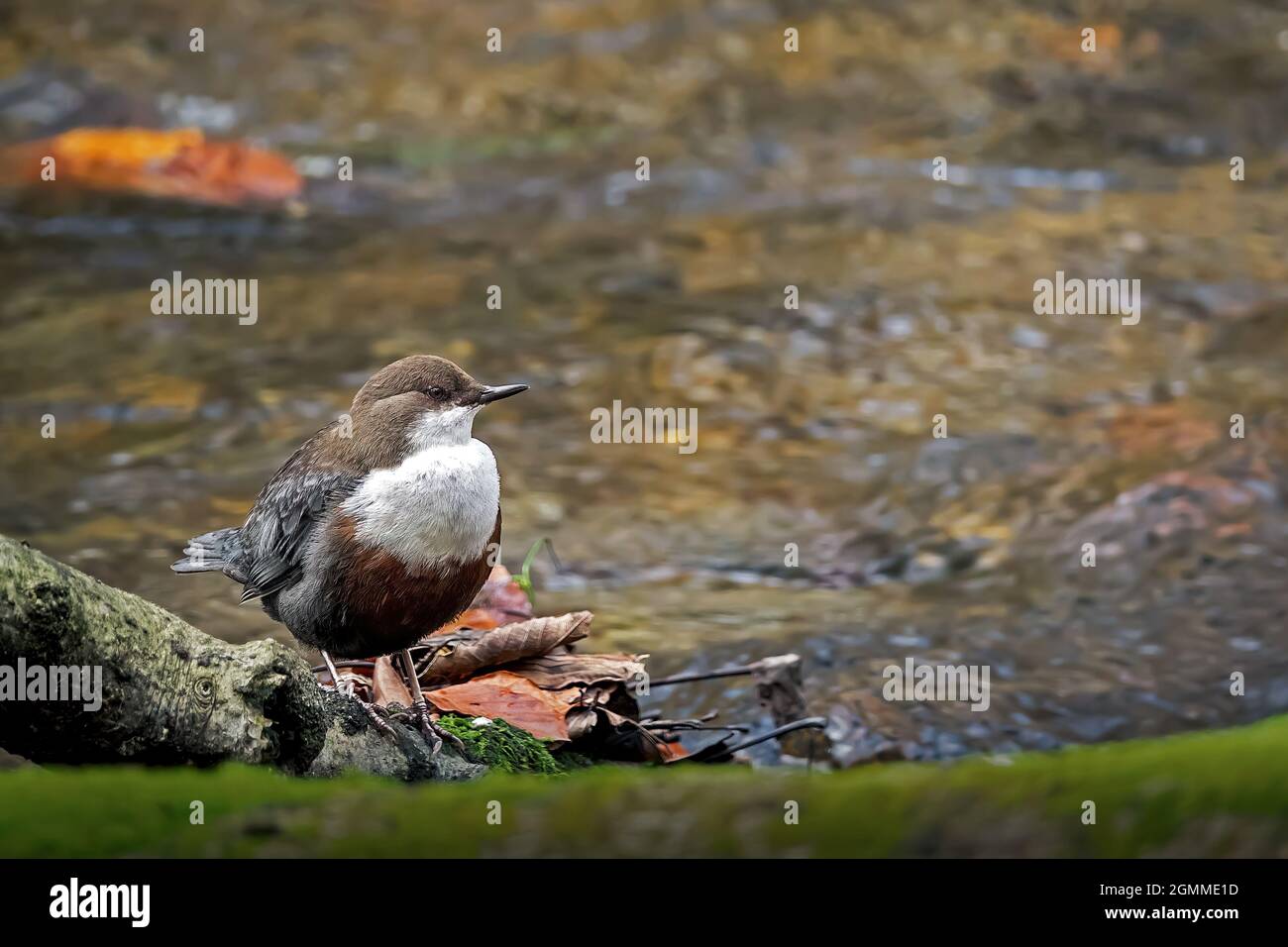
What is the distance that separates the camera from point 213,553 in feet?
A: 15.9

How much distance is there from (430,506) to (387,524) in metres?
0.13

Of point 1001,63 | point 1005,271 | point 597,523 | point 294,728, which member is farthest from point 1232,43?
point 294,728

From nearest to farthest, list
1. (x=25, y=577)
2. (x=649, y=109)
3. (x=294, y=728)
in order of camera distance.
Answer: (x=25, y=577) → (x=294, y=728) → (x=649, y=109)

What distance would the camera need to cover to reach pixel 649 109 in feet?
46.2

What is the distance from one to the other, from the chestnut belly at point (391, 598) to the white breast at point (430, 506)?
4 centimetres

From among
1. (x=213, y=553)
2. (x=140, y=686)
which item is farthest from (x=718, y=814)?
(x=213, y=553)

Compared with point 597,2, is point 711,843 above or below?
below

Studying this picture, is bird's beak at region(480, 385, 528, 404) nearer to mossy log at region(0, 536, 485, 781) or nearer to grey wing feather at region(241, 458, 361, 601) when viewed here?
grey wing feather at region(241, 458, 361, 601)

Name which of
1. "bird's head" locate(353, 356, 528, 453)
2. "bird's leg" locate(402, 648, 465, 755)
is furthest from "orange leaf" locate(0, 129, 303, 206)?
"bird's leg" locate(402, 648, 465, 755)

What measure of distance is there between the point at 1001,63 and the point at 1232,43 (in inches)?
83.5

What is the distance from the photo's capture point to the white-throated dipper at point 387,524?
416 cm

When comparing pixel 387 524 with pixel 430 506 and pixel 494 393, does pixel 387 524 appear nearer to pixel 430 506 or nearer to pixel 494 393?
pixel 430 506

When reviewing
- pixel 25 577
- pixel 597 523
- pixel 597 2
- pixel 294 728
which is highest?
pixel 597 2
